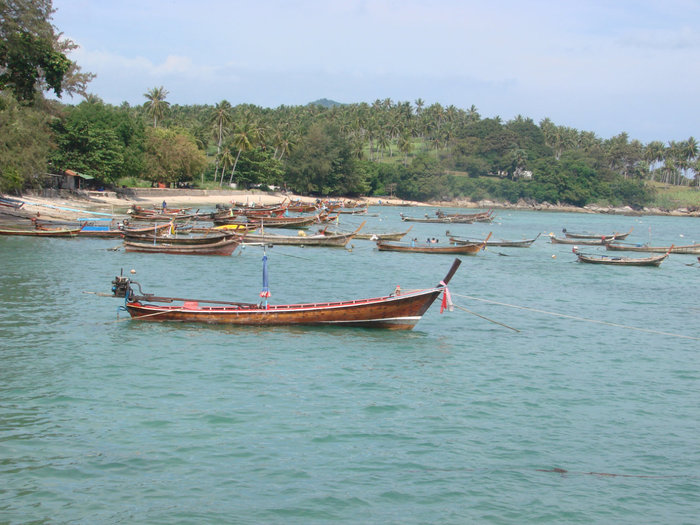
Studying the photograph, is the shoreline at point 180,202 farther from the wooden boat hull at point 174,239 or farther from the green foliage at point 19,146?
the wooden boat hull at point 174,239

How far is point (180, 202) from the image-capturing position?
3246 inches

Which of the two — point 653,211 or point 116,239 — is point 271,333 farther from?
point 653,211

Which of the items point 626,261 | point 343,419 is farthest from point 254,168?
point 343,419

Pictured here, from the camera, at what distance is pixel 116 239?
4391 cm

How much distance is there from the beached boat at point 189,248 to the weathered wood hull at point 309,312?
18903 mm

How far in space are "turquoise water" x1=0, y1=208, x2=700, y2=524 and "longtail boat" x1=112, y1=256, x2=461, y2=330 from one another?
13.7 inches

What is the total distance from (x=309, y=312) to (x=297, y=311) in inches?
14.1

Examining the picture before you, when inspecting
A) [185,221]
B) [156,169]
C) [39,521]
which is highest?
[156,169]

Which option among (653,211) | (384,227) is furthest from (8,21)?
(653,211)

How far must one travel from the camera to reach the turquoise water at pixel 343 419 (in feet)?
34.4

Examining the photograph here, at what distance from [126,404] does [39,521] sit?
4651mm

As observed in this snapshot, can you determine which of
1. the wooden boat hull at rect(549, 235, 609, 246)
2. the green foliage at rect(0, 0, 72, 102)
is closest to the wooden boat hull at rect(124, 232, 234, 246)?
the green foliage at rect(0, 0, 72, 102)

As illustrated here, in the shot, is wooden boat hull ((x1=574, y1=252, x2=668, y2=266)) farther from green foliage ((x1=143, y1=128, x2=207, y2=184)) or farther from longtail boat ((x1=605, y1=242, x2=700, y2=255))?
green foliage ((x1=143, y1=128, x2=207, y2=184))

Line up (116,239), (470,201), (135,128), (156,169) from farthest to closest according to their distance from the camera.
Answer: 1. (470,201)
2. (156,169)
3. (135,128)
4. (116,239)
